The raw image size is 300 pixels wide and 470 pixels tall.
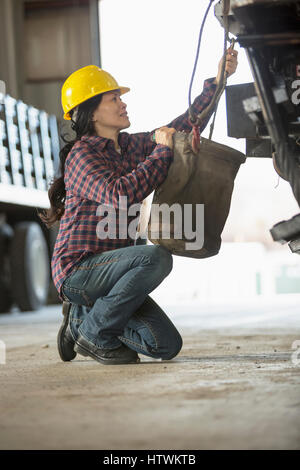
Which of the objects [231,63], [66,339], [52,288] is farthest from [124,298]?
[52,288]

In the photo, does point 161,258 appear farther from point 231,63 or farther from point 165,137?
point 231,63

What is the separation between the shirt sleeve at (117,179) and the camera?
3.38 m

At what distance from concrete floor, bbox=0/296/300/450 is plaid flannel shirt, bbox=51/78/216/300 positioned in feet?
1.82

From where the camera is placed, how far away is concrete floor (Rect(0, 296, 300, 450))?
77.3 inches

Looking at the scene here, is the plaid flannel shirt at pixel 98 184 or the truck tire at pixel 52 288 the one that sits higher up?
the plaid flannel shirt at pixel 98 184

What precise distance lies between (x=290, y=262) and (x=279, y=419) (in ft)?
40.0

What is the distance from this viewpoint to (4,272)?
927 centimetres

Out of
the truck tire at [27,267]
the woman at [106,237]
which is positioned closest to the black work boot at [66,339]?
the woman at [106,237]

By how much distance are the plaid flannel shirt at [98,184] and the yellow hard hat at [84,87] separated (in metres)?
0.26

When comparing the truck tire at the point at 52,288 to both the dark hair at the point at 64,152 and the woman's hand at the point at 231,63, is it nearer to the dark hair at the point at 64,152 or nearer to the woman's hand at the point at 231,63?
the dark hair at the point at 64,152

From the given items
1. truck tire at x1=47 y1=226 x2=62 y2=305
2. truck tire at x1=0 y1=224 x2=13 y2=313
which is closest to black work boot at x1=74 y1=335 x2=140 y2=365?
truck tire at x1=0 y1=224 x2=13 y2=313

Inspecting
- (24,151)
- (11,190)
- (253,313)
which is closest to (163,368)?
(253,313)

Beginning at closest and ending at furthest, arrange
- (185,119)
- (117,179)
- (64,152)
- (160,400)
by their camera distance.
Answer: (160,400), (117,179), (64,152), (185,119)

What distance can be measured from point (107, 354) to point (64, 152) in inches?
39.3
